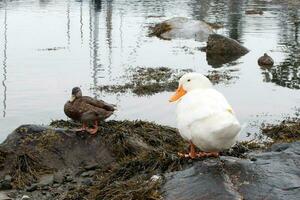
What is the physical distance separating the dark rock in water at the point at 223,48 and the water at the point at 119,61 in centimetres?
57

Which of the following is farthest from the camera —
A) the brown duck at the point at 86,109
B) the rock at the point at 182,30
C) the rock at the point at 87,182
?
the rock at the point at 182,30

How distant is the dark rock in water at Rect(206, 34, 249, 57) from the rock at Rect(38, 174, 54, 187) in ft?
67.7

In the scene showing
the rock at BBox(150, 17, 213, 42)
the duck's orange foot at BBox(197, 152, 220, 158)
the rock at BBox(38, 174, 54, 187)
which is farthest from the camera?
the rock at BBox(150, 17, 213, 42)

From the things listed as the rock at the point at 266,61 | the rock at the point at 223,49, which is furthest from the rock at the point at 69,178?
the rock at the point at 223,49

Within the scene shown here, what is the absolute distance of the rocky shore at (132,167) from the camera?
22.3ft

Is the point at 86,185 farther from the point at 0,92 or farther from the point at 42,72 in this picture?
the point at 42,72

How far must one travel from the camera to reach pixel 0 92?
65.1 ft

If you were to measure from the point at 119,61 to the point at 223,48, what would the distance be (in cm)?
621

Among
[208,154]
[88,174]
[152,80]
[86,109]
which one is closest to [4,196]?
[88,174]

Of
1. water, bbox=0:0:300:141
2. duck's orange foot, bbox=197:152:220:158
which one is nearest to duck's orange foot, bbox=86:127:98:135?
duck's orange foot, bbox=197:152:220:158

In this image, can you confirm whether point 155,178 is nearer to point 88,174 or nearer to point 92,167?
point 88,174

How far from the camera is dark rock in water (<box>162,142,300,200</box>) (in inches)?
256

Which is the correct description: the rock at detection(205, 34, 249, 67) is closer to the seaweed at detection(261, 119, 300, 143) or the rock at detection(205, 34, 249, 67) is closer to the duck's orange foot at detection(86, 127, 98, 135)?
the seaweed at detection(261, 119, 300, 143)

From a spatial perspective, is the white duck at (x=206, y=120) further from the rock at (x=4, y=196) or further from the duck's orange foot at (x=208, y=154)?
the rock at (x=4, y=196)
